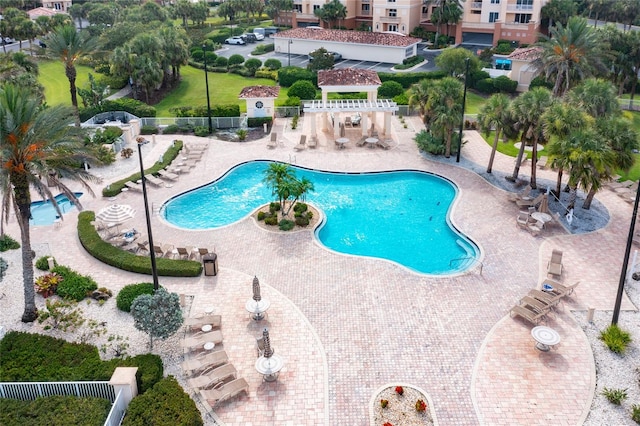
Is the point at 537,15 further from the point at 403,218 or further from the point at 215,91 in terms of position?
the point at 403,218

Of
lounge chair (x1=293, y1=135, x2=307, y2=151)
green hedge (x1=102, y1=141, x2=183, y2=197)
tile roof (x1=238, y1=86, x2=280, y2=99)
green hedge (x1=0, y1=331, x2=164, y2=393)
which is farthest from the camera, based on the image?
tile roof (x1=238, y1=86, x2=280, y2=99)

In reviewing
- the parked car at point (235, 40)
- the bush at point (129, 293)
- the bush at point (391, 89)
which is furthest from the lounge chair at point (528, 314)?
the parked car at point (235, 40)

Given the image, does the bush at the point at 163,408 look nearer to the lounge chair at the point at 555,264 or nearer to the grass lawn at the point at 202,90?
the lounge chair at the point at 555,264

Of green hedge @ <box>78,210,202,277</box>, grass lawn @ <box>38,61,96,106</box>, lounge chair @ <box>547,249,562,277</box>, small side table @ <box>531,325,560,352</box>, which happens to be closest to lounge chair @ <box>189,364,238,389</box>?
green hedge @ <box>78,210,202,277</box>

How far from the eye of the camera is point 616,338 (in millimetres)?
20812

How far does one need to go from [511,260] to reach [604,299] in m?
4.58

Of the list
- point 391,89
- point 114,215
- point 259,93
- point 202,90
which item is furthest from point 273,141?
point 202,90

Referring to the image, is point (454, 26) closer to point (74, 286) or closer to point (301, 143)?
point (301, 143)

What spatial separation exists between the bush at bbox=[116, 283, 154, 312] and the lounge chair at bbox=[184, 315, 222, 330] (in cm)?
298

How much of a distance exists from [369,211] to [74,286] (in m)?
17.1

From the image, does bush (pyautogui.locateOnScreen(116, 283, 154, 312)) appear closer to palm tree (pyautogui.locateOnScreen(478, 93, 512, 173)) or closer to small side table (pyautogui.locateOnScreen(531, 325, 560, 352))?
small side table (pyautogui.locateOnScreen(531, 325, 560, 352))

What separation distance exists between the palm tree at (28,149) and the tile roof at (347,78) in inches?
1131

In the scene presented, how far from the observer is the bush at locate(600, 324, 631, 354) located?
805 inches

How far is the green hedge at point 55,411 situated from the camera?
653 inches
